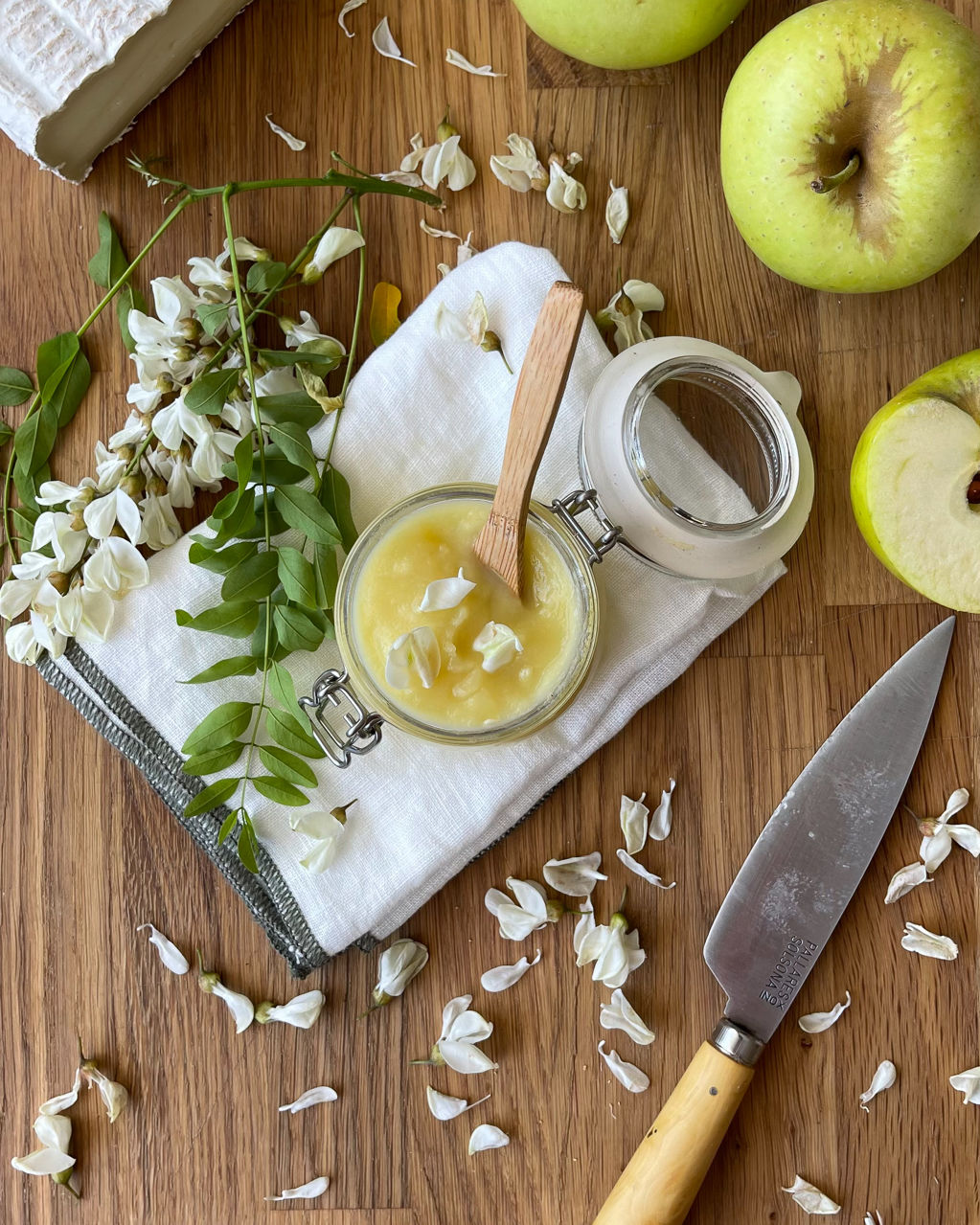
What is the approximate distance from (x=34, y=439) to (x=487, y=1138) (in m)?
0.63

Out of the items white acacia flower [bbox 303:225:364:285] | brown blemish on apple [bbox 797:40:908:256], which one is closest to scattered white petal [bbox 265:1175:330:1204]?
white acacia flower [bbox 303:225:364:285]

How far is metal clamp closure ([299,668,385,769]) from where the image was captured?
28.9 inches

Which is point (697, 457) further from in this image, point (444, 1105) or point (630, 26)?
point (444, 1105)

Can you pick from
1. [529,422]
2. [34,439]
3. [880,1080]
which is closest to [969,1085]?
[880,1080]

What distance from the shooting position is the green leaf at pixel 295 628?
733 millimetres

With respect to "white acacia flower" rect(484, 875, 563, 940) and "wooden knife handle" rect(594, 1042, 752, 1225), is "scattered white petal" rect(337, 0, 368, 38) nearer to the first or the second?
"white acacia flower" rect(484, 875, 563, 940)

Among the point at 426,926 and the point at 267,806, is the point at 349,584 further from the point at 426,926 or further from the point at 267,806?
the point at 426,926

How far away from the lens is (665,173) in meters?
0.83

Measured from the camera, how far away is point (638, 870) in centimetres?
81

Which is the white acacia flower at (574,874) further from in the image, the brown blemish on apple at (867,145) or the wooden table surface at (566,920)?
the brown blemish on apple at (867,145)

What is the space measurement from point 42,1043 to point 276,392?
0.53 m

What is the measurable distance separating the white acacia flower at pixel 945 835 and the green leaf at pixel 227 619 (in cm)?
53

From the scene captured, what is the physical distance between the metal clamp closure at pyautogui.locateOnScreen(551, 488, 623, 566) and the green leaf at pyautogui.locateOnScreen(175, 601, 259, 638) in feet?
0.73

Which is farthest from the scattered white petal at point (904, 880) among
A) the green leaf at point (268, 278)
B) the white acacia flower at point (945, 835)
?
the green leaf at point (268, 278)
